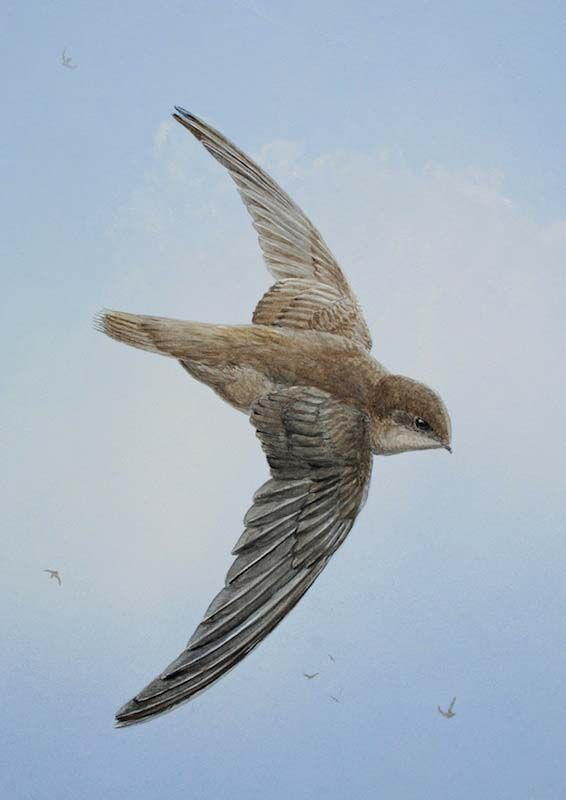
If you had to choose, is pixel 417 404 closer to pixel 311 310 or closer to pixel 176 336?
pixel 311 310

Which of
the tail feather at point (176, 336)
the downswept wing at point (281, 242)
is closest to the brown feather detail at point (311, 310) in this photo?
the downswept wing at point (281, 242)

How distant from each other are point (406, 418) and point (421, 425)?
0.08ft

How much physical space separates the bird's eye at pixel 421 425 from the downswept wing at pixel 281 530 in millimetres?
76

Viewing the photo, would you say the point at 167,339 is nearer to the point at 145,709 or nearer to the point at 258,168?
the point at 258,168

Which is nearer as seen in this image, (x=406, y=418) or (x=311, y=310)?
(x=406, y=418)

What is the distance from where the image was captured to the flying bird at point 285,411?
131cm

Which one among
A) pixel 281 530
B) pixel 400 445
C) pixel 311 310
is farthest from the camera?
pixel 311 310

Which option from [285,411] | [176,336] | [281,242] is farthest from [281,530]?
[281,242]

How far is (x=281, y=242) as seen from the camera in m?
1.69

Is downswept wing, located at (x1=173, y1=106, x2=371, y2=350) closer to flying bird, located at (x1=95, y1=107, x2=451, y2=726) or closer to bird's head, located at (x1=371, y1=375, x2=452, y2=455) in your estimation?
flying bird, located at (x1=95, y1=107, x2=451, y2=726)

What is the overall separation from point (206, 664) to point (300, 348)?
0.49 m

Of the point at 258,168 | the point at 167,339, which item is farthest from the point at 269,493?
the point at 258,168

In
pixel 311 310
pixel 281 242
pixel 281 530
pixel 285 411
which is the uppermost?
pixel 281 242

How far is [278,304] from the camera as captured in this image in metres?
1.64
